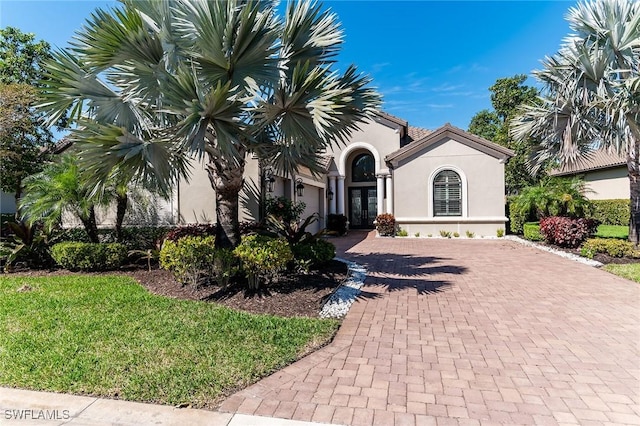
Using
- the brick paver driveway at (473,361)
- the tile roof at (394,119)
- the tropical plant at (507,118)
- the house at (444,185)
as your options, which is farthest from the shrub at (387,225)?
the tropical plant at (507,118)

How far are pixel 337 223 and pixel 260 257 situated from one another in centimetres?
1450

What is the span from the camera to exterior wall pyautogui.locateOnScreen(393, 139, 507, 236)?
17.8 meters

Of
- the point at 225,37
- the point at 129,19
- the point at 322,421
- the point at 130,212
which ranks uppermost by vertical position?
the point at 129,19

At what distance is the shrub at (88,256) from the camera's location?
31.8 ft

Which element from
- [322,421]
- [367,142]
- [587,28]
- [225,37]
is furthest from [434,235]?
[322,421]

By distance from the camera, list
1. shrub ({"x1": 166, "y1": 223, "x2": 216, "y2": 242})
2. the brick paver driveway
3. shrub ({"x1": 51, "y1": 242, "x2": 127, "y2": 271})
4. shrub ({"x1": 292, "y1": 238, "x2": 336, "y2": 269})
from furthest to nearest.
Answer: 1. shrub ({"x1": 166, "y1": 223, "x2": 216, "y2": 242})
2. shrub ({"x1": 51, "y1": 242, "x2": 127, "y2": 271})
3. shrub ({"x1": 292, "y1": 238, "x2": 336, "y2": 269})
4. the brick paver driveway

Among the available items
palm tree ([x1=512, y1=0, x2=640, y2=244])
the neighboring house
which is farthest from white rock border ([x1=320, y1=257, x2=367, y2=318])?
the neighboring house

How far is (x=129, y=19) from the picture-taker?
6.27 m

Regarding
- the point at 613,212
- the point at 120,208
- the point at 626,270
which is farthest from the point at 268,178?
the point at 613,212

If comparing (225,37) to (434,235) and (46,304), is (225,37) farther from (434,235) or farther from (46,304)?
(434,235)

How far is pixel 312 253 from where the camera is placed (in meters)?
8.72

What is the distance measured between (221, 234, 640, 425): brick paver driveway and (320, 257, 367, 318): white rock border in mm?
239

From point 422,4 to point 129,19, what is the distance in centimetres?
830

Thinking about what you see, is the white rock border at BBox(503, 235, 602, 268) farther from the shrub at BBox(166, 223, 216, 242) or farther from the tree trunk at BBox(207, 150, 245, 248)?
the shrub at BBox(166, 223, 216, 242)
